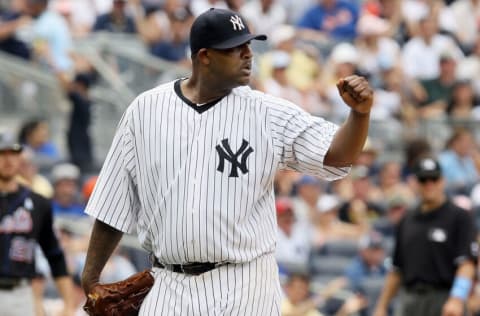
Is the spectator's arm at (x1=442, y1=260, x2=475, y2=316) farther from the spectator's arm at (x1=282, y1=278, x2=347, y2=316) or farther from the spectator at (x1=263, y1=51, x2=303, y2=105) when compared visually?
the spectator at (x1=263, y1=51, x2=303, y2=105)

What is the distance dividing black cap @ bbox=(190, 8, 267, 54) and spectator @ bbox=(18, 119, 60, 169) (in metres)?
8.01

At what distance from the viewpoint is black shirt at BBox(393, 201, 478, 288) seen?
386 inches

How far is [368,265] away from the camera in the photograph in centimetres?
1248

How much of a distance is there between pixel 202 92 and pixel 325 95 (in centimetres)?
950

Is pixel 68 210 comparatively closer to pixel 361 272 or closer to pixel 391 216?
pixel 361 272

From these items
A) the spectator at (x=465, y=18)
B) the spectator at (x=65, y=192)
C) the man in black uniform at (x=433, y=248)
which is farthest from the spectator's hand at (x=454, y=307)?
the spectator at (x=465, y=18)

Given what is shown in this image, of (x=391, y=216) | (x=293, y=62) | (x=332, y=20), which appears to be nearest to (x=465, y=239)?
(x=391, y=216)

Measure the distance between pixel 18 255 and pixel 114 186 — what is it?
2846 millimetres

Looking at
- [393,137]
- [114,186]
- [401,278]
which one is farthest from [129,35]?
[114,186]

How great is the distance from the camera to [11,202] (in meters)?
8.62

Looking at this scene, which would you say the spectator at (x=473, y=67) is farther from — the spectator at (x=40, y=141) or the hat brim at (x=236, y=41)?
the hat brim at (x=236, y=41)

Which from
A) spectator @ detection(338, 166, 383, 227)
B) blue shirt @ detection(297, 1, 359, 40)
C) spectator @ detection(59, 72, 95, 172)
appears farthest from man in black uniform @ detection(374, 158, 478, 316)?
blue shirt @ detection(297, 1, 359, 40)

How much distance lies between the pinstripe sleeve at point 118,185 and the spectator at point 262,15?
1024 centimetres

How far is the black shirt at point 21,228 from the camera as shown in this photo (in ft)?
28.1
